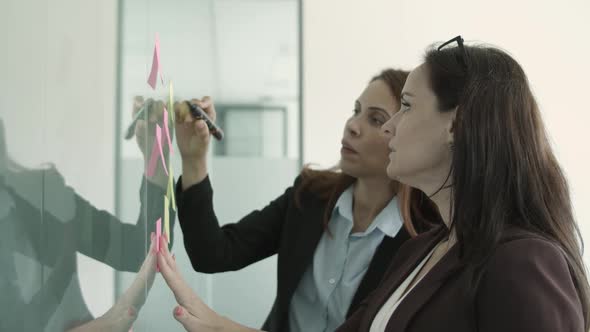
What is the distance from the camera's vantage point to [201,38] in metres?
2.04

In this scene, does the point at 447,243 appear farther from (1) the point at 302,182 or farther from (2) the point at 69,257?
(2) the point at 69,257

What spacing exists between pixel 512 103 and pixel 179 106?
63cm

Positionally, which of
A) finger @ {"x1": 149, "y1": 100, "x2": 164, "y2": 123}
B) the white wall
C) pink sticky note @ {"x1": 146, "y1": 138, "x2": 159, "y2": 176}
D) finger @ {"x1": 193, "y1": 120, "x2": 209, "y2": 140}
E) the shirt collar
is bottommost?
the shirt collar

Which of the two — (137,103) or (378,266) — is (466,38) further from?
(137,103)

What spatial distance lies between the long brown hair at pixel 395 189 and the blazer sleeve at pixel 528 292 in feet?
1.79

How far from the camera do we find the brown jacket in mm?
686

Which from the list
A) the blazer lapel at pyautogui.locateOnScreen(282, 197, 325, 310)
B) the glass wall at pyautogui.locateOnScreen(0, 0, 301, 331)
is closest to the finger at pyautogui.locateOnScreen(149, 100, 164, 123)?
the glass wall at pyautogui.locateOnScreen(0, 0, 301, 331)

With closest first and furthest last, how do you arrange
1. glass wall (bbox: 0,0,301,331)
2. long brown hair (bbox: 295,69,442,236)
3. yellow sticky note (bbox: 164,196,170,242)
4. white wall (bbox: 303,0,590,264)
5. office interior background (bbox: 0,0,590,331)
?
glass wall (bbox: 0,0,301,331), yellow sticky note (bbox: 164,196,170,242), long brown hair (bbox: 295,69,442,236), office interior background (bbox: 0,0,590,331), white wall (bbox: 303,0,590,264)

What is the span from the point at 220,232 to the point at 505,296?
0.68m

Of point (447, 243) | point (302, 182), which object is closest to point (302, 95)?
point (302, 182)

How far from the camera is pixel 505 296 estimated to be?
700 millimetres

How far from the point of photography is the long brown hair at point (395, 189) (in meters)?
1.31

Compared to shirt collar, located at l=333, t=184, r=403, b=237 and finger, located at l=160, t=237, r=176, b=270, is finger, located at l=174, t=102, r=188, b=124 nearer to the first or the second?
finger, located at l=160, t=237, r=176, b=270

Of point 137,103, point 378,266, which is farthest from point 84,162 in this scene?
point 378,266
